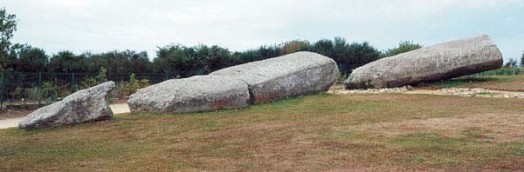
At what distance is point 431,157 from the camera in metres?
9.18

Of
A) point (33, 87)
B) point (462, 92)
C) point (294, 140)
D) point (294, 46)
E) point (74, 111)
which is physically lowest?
point (294, 140)

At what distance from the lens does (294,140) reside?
1116cm

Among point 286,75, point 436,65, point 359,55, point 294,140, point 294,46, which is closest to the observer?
point 294,140

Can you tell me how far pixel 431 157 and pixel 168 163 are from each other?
3660 mm

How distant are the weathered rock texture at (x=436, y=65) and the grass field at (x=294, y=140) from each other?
18.2ft

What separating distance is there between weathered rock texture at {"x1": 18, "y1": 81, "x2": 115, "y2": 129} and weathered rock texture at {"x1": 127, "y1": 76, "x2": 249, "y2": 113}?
4.57ft

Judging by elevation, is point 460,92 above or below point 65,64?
below

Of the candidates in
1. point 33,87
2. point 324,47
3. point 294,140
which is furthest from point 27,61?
point 294,140

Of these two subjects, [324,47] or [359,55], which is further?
[324,47]

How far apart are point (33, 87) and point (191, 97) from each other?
10.8 meters

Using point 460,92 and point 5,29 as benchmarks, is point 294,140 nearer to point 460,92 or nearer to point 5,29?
point 5,29

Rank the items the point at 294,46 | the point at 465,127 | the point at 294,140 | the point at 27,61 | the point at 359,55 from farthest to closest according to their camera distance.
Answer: the point at 294,46 → the point at 359,55 → the point at 27,61 → the point at 465,127 → the point at 294,140

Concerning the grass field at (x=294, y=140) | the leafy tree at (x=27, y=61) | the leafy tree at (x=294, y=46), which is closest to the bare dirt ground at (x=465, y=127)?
the grass field at (x=294, y=140)

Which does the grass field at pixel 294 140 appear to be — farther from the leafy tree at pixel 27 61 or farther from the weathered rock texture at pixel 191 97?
the leafy tree at pixel 27 61
